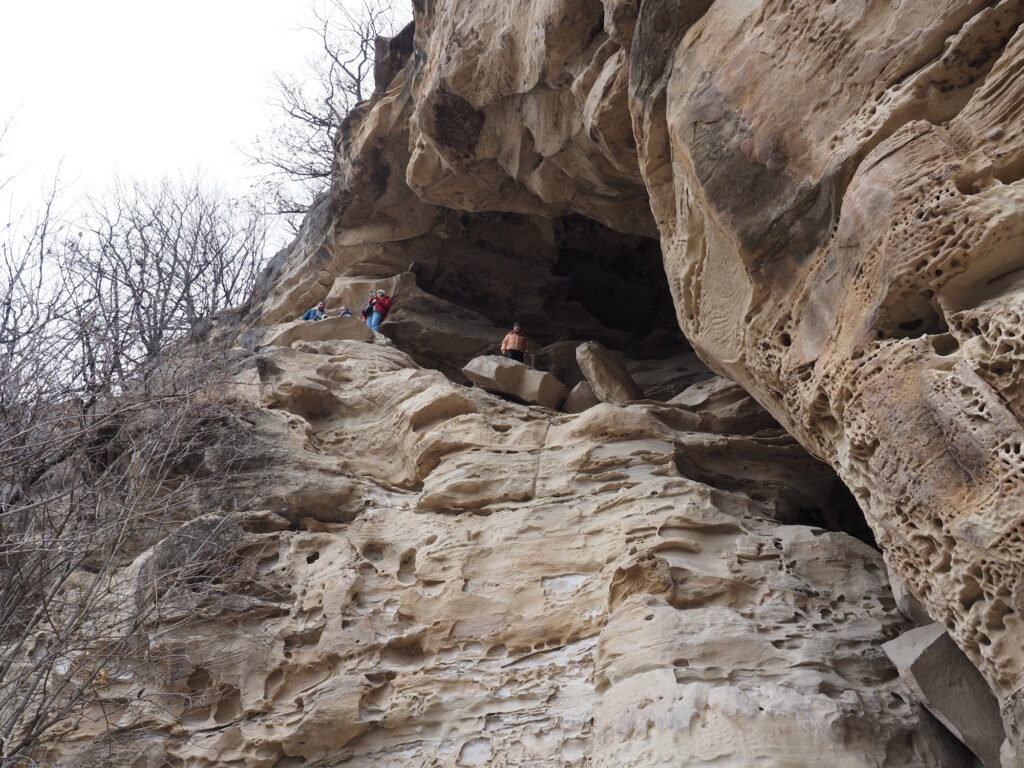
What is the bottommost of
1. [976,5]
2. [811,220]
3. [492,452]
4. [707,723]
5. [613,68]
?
[707,723]

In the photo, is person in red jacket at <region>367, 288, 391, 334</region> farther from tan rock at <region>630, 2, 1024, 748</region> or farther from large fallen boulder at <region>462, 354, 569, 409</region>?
tan rock at <region>630, 2, 1024, 748</region>

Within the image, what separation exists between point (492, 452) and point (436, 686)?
2.03 metres

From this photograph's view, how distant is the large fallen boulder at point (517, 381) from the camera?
27.9 ft

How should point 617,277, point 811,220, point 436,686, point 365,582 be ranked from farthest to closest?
point 617,277 → point 365,582 → point 436,686 → point 811,220

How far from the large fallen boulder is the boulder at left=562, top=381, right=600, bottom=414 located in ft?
0.57

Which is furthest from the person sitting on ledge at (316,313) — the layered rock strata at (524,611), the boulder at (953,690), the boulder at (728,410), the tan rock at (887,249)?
the boulder at (953,690)

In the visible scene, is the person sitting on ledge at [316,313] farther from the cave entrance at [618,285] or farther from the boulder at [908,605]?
the boulder at [908,605]

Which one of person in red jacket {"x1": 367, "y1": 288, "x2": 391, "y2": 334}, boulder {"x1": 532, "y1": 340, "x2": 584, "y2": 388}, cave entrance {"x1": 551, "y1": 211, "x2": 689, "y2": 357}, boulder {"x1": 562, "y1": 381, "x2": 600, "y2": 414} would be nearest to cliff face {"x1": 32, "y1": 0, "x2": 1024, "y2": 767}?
boulder {"x1": 562, "y1": 381, "x2": 600, "y2": 414}

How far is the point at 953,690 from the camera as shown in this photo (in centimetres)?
427

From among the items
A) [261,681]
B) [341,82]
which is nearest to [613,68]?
[261,681]

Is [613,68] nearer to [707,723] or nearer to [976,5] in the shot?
[976,5]

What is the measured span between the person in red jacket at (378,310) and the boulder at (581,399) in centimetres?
321

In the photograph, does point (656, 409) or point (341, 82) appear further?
point (341, 82)

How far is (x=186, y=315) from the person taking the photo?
12.2 meters
